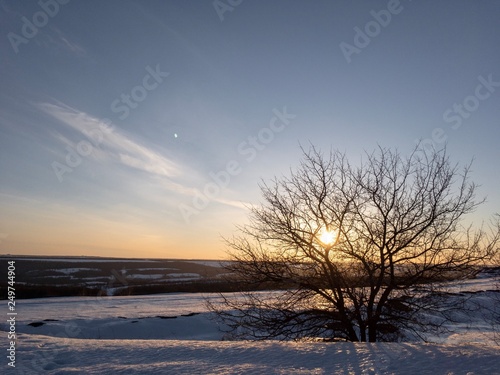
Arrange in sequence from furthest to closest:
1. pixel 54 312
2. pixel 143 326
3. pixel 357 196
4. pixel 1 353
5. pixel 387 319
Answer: pixel 54 312, pixel 143 326, pixel 357 196, pixel 387 319, pixel 1 353

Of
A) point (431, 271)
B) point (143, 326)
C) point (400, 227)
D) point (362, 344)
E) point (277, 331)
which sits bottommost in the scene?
point (143, 326)

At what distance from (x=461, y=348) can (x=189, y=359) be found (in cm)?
340

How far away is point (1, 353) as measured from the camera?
4.81 meters

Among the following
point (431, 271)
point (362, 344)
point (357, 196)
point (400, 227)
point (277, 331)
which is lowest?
point (277, 331)

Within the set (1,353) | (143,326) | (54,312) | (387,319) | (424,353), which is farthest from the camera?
(54,312)

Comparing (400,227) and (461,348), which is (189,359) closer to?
(461,348)

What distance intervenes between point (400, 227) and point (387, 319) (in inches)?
78.8

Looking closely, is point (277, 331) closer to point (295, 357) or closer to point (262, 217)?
point (262, 217)

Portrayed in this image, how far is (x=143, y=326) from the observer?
1361 centimetres

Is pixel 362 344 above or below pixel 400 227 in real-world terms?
below

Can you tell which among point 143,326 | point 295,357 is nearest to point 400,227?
point 295,357

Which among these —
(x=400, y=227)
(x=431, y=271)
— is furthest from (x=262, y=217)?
(x=431, y=271)

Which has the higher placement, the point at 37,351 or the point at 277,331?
the point at 37,351

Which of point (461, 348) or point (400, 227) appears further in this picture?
point (400, 227)
